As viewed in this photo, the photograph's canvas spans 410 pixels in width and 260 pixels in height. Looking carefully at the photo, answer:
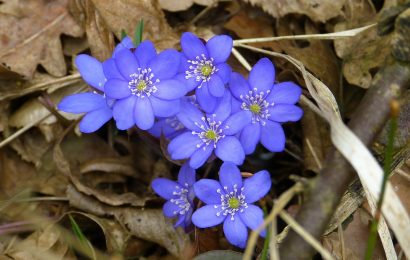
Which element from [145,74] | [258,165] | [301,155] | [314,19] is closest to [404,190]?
[301,155]

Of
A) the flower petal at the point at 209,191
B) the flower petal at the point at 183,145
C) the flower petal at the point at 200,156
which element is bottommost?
the flower petal at the point at 209,191

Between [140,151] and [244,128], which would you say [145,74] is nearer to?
[244,128]

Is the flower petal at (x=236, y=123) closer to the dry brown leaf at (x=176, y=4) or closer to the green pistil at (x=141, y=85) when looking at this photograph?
the green pistil at (x=141, y=85)

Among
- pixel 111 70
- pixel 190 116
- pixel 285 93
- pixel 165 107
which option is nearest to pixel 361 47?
pixel 285 93

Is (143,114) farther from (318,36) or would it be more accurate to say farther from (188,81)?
(318,36)

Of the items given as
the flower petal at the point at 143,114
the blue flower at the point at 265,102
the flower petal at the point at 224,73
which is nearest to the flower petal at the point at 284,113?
the blue flower at the point at 265,102
